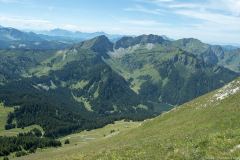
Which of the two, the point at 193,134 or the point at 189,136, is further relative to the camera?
the point at 193,134

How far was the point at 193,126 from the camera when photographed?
86.4 metres

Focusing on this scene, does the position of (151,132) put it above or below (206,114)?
below

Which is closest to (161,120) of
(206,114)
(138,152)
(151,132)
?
(151,132)

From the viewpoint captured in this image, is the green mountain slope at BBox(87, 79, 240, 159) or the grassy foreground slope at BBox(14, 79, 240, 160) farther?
the grassy foreground slope at BBox(14, 79, 240, 160)

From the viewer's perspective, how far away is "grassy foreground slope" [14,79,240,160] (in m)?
34.2

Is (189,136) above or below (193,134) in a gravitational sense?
above

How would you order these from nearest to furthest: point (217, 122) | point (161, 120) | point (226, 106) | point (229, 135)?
point (229, 135) < point (217, 122) < point (226, 106) < point (161, 120)

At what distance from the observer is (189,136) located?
56344 millimetres

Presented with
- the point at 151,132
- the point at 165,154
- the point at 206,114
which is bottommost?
the point at 151,132

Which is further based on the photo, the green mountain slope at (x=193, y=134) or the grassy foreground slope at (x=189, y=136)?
the grassy foreground slope at (x=189, y=136)

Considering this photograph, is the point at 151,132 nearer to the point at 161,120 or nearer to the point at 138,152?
the point at 161,120

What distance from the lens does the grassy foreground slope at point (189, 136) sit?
34250 millimetres

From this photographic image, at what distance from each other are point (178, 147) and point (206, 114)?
5474cm

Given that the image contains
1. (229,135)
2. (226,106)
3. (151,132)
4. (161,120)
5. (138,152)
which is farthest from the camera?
(161,120)
